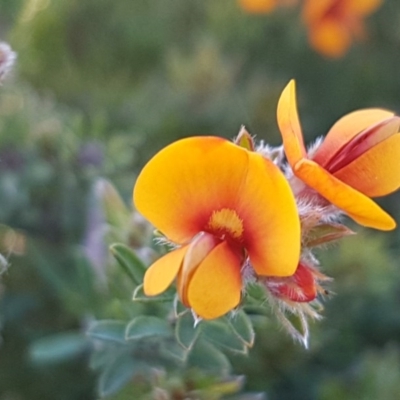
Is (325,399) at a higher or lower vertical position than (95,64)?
lower

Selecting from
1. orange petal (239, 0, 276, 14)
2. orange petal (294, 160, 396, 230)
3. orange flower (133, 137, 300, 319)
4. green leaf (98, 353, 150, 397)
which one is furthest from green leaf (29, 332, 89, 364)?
orange petal (239, 0, 276, 14)

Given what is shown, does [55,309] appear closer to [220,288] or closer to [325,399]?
[325,399]

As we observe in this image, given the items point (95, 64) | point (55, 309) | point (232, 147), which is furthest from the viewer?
point (95, 64)

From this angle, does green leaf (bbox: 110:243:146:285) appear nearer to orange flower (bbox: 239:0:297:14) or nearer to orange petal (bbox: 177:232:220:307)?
orange petal (bbox: 177:232:220:307)

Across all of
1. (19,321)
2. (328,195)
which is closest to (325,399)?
(19,321)

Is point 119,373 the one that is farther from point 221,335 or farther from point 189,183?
point 189,183

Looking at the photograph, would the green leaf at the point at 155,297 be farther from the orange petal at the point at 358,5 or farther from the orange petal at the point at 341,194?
the orange petal at the point at 358,5

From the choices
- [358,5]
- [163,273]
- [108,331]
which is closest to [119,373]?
[108,331]
